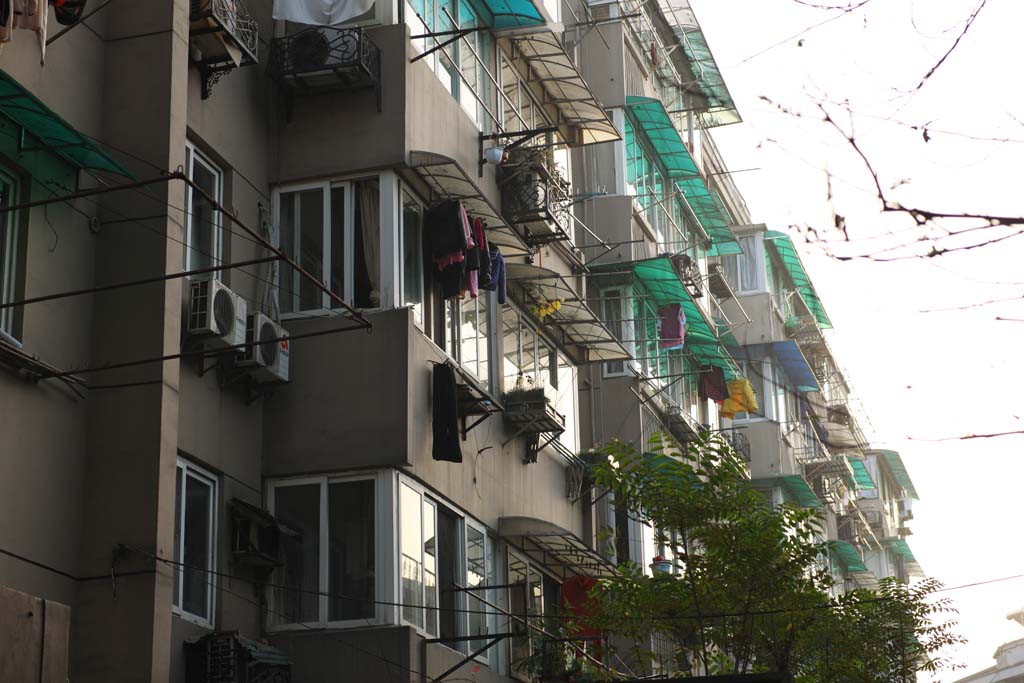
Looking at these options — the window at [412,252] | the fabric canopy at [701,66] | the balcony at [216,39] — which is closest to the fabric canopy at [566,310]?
the window at [412,252]

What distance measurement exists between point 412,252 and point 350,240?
3.41 feet

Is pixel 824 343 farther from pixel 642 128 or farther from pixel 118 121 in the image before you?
pixel 118 121

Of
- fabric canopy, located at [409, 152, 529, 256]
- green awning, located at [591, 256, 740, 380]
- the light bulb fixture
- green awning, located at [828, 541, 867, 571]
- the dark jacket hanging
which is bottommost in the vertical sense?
the dark jacket hanging

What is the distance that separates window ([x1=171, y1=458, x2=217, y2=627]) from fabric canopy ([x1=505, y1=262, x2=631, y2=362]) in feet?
23.4

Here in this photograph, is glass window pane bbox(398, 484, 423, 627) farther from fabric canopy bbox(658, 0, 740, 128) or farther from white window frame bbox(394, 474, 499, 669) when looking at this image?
fabric canopy bbox(658, 0, 740, 128)

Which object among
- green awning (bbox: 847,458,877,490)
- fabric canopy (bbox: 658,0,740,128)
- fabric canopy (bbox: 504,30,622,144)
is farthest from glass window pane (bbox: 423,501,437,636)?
green awning (bbox: 847,458,877,490)

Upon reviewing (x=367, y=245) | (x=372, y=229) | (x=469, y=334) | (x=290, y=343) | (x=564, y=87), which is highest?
(x=564, y=87)

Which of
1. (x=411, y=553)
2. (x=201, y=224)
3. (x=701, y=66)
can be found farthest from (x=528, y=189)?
(x=701, y=66)

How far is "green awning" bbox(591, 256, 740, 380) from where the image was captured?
95.1 feet

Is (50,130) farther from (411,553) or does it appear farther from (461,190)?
(461,190)

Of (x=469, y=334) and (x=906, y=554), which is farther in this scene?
(x=906, y=554)

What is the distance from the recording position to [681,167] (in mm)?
33406

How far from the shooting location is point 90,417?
14.4 meters

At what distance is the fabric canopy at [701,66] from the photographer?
112 feet
